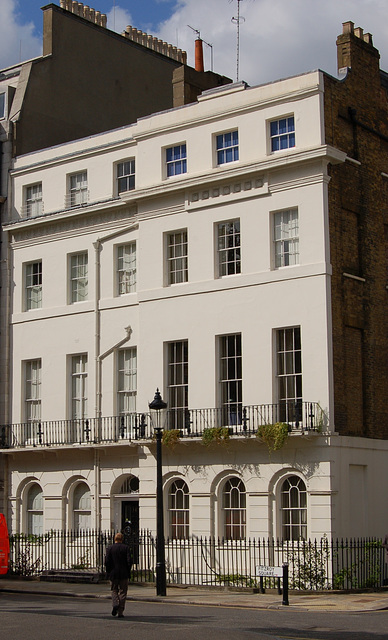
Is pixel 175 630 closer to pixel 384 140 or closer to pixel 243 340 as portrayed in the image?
pixel 243 340

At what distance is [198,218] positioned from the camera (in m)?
30.8

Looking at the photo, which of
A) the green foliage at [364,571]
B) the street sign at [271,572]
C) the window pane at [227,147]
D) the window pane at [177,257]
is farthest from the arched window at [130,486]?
the window pane at [227,147]

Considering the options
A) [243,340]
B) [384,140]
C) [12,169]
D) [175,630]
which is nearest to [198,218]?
[243,340]

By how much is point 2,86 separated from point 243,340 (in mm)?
15416

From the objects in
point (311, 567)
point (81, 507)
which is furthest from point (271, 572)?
point (81, 507)

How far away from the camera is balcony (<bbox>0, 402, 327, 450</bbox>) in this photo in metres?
27.7

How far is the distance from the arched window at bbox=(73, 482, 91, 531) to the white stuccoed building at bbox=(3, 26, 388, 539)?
0.06m

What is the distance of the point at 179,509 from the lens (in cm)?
3019

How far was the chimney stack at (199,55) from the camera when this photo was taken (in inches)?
1454

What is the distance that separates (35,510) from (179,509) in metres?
6.33

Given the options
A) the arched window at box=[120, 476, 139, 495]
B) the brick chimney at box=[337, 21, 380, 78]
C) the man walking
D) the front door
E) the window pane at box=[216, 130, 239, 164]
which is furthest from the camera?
the arched window at box=[120, 476, 139, 495]

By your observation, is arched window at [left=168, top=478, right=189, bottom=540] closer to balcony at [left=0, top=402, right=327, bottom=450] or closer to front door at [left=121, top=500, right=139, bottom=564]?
front door at [left=121, top=500, right=139, bottom=564]

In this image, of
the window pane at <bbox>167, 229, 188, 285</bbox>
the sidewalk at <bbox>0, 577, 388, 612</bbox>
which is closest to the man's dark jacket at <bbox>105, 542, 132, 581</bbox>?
the sidewalk at <bbox>0, 577, 388, 612</bbox>

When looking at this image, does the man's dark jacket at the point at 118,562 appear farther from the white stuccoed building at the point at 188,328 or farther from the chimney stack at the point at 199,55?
the chimney stack at the point at 199,55
